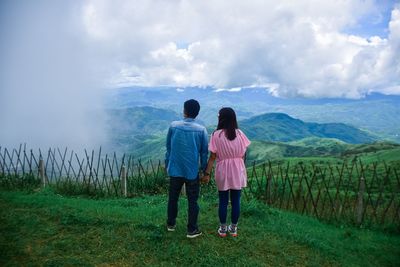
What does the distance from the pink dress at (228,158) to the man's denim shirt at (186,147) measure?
0.27 metres

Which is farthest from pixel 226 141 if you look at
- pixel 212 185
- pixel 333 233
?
pixel 212 185

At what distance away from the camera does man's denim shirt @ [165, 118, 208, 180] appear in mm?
5137

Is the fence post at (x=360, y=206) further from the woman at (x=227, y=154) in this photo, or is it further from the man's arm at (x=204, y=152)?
the man's arm at (x=204, y=152)

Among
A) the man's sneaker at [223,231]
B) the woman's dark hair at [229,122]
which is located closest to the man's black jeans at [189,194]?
the man's sneaker at [223,231]

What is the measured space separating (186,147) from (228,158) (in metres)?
0.79

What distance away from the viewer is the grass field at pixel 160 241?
A: 4.93 m

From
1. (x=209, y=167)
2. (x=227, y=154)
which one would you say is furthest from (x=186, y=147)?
(x=227, y=154)

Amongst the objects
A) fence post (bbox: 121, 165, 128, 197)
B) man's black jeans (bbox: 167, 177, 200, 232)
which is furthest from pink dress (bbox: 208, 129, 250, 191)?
fence post (bbox: 121, 165, 128, 197)

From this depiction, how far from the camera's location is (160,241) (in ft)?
17.9

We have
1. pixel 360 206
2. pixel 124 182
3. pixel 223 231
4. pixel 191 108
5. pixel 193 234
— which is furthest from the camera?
pixel 124 182

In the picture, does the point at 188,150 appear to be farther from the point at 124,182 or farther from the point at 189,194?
the point at 124,182

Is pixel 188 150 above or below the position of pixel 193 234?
above

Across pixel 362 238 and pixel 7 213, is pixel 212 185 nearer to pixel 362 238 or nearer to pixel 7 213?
pixel 362 238

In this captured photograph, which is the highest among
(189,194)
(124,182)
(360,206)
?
(189,194)
